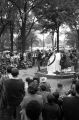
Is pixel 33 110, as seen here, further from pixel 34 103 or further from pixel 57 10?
pixel 57 10

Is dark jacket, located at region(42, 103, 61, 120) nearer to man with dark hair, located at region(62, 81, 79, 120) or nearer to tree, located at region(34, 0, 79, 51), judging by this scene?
man with dark hair, located at region(62, 81, 79, 120)

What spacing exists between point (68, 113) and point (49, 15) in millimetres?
27861

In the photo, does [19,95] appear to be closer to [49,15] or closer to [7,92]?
[7,92]

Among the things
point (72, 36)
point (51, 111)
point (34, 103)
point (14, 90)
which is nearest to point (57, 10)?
point (14, 90)

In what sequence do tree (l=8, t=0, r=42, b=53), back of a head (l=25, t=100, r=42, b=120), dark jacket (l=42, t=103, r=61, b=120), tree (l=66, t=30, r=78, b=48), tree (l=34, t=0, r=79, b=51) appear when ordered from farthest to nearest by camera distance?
tree (l=66, t=30, r=78, b=48) < tree (l=34, t=0, r=79, b=51) < tree (l=8, t=0, r=42, b=53) < dark jacket (l=42, t=103, r=61, b=120) < back of a head (l=25, t=100, r=42, b=120)

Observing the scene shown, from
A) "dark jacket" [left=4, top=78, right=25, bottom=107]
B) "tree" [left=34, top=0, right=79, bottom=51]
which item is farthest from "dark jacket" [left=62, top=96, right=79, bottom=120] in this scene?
"tree" [left=34, top=0, right=79, bottom=51]

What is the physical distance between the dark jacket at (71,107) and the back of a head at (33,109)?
1.55 feet

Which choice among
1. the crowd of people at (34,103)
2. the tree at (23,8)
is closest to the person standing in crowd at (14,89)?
the crowd of people at (34,103)

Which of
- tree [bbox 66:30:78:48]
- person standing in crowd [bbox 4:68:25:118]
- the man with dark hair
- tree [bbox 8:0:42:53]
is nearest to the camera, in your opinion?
the man with dark hair

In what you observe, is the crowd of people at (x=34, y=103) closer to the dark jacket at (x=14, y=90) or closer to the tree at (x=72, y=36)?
the dark jacket at (x=14, y=90)

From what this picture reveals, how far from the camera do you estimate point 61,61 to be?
14578 mm

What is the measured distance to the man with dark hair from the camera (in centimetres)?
512

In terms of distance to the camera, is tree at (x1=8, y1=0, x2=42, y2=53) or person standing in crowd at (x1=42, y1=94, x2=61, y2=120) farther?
tree at (x1=8, y1=0, x2=42, y2=53)

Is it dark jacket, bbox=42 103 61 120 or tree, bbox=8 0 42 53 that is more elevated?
tree, bbox=8 0 42 53
